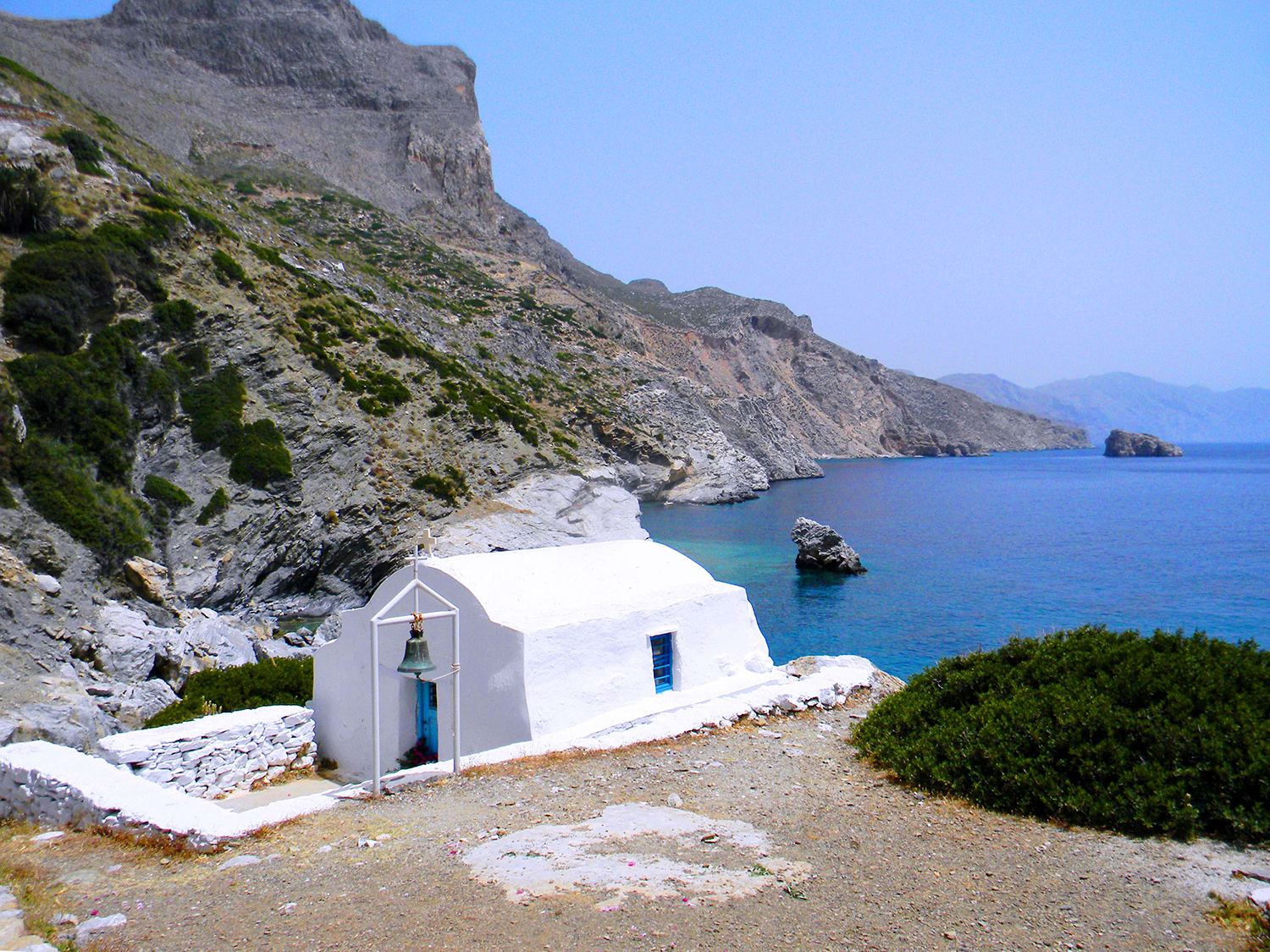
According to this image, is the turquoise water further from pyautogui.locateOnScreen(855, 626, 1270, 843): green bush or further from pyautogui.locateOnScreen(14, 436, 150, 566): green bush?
pyautogui.locateOnScreen(14, 436, 150, 566): green bush

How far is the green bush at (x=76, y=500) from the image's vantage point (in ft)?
69.2

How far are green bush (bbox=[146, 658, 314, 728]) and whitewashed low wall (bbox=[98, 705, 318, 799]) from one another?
262cm

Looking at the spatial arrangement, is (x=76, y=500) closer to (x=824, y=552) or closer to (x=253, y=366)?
(x=253, y=366)

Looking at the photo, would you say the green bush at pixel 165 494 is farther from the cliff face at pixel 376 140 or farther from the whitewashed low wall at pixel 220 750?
the cliff face at pixel 376 140

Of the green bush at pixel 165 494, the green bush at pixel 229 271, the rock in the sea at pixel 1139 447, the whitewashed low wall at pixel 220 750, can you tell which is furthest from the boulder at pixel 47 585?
the rock in the sea at pixel 1139 447

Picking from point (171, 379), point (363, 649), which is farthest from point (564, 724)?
point (171, 379)

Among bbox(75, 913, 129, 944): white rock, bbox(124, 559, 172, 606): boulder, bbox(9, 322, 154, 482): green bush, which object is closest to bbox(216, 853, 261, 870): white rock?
bbox(75, 913, 129, 944): white rock

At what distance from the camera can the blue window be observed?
43.0ft

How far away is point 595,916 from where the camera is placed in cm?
535

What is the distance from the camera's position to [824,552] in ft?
139

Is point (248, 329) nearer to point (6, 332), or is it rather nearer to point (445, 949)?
point (6, 332)

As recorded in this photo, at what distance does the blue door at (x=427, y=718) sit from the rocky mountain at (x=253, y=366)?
637 cm

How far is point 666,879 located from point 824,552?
3767 centimetres

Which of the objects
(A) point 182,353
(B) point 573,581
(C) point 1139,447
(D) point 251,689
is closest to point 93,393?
(A) point 182,353
